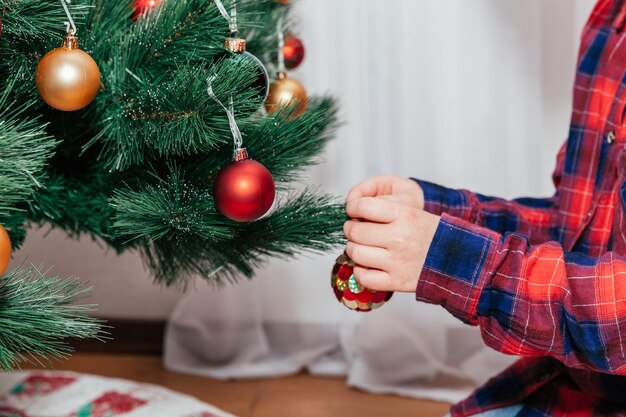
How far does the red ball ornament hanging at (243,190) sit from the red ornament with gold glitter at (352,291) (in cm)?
12

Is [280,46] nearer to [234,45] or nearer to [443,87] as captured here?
[234,45]

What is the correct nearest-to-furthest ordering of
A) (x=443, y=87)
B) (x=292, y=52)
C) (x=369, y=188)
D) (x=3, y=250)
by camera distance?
(x=3, y=250), (x=369, y=188), (x=292, y=52), (x=443, y=87)

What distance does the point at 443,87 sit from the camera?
1478 millimetres

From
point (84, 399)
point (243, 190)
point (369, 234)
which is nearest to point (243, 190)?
point (243, 190)

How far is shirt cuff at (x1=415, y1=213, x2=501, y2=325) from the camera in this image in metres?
0.64

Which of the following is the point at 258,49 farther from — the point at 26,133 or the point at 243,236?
the point at 26,133

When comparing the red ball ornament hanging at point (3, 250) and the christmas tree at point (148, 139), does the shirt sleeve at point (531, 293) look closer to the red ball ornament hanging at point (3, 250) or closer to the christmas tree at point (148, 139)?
the christmas tree at point (148, 139)

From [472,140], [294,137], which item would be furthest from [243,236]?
[472,140]

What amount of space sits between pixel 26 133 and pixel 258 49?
1.28 ft

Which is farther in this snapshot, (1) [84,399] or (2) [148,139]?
(1) [84,399]

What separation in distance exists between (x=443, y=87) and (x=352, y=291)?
870mm

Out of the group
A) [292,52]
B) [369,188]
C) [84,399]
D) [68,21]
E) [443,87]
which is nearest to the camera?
[68,21]

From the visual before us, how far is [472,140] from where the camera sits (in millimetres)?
1481

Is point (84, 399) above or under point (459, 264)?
under
